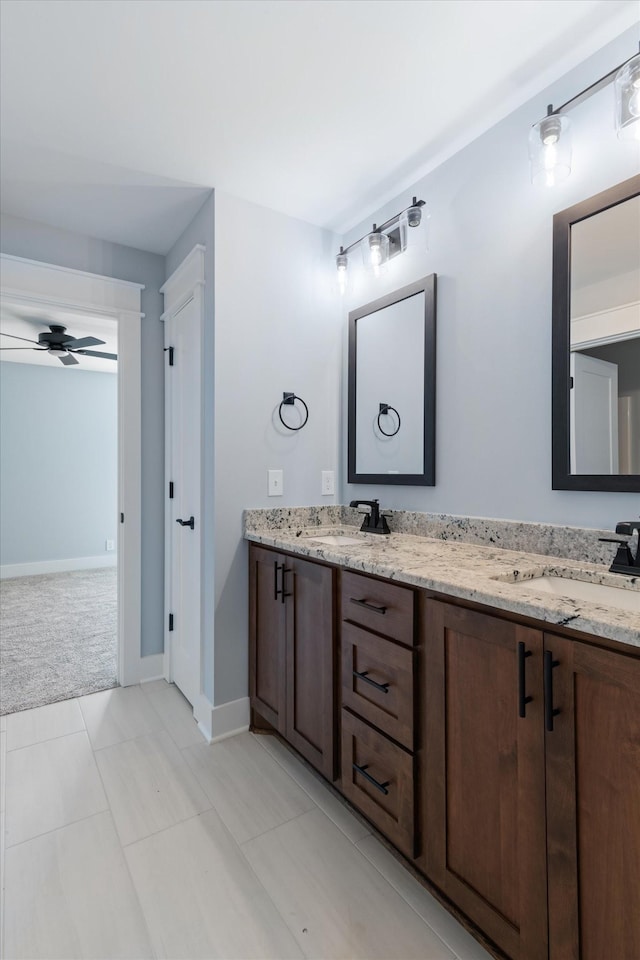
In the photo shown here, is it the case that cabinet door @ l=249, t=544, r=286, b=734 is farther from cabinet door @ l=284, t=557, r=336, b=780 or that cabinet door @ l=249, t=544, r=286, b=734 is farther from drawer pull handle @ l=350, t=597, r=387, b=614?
drawer pull handle @ l=350, t=597, r=387, b=614

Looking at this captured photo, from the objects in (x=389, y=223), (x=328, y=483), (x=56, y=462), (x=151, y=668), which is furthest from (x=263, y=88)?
(x=56, y=462)

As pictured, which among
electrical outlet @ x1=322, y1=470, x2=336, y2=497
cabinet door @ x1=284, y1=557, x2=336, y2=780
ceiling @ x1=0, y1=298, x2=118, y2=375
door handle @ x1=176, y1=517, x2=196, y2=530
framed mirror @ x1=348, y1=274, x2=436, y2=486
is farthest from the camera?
ceiling @ x1=0, y1=298, x2=118, y2=375

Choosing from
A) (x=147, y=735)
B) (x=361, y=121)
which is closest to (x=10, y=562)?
(x=147, y=735)

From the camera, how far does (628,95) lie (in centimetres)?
124

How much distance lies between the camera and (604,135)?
1382mm

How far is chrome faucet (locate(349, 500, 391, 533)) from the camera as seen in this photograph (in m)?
2.09

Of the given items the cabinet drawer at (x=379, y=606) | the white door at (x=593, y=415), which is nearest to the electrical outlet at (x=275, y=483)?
the cabinet drawer at (x=379, y=606)

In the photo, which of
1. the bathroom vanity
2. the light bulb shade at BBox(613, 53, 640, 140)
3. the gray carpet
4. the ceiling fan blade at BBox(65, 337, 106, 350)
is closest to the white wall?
the bathroom vanity

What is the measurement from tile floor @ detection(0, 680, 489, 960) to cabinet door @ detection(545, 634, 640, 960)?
0.45 metres

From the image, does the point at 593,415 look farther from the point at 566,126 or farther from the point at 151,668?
the point at 151,668

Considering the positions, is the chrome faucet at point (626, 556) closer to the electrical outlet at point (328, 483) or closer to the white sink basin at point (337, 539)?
the white sink basin at point (337, 539)

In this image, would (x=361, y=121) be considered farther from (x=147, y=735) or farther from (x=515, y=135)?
(x=147, y=735)

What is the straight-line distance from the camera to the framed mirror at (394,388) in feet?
6.37

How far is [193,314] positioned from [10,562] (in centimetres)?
436
